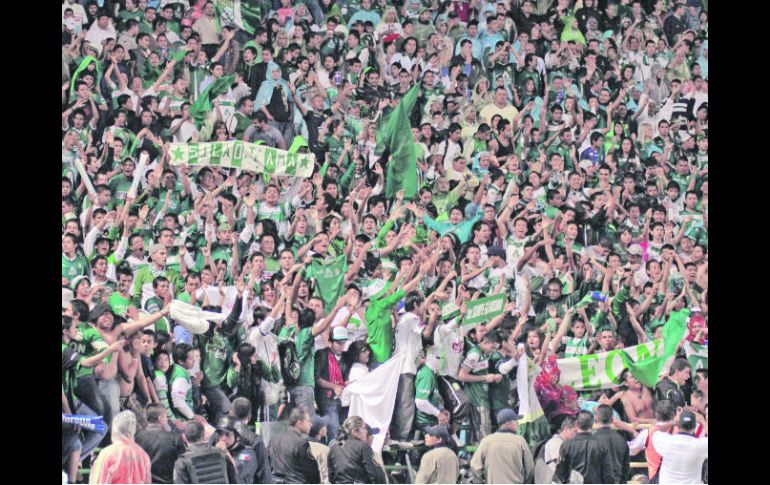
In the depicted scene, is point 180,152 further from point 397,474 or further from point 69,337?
point 397,474

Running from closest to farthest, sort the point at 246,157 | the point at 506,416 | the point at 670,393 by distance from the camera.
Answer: the point at 506,416 < the point at 670,393 < the point at 246,157

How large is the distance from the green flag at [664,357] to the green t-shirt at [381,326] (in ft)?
5.89

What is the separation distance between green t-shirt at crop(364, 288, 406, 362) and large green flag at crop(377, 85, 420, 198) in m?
0.80

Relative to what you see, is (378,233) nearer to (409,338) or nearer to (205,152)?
(409,338)

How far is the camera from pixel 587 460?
900 centimetres

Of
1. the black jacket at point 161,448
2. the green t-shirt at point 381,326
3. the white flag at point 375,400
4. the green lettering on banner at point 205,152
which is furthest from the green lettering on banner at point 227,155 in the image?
the black jacket at point 161,448

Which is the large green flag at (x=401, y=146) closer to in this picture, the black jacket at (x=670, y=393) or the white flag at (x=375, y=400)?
the white flag at (x=375, y=400)

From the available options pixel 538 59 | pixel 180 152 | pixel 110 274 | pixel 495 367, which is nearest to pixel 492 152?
pixel 538 59

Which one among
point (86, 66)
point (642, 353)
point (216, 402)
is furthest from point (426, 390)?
point (86, 66)

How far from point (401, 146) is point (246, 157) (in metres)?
1.18

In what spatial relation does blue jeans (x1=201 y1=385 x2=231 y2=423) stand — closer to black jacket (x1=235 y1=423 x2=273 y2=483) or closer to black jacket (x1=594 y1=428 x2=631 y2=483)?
black jacket (x1=235 y1=423 x2=273 y2=483)

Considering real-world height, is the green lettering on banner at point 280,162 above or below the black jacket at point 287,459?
above

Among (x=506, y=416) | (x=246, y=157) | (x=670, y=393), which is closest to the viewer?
(x=506, y=416)

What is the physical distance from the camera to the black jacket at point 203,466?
890 centimetres
